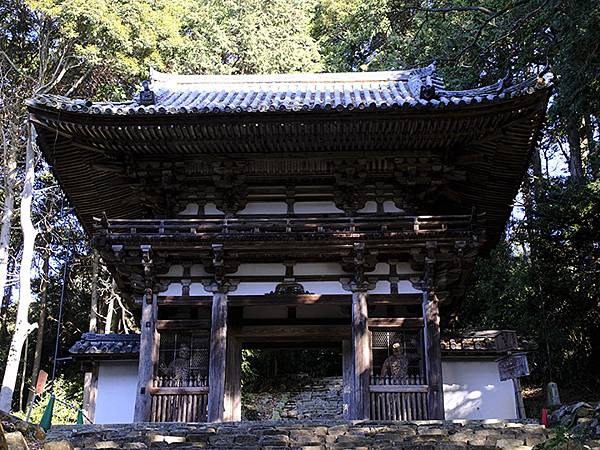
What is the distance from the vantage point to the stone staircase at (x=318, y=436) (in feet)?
22.8

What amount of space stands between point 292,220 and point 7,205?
10.6 metres

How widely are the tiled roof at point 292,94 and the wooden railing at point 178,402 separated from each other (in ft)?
13.6

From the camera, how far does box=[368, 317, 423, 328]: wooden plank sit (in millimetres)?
10375

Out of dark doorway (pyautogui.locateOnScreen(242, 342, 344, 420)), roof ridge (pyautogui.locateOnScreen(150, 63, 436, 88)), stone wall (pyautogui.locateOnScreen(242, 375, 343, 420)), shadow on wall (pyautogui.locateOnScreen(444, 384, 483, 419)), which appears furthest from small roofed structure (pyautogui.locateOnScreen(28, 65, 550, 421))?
dark doorway (pyautogui.locateOnScreen(242, 342, 344, 420))

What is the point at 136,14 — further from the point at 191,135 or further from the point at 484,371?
the point at 484,371

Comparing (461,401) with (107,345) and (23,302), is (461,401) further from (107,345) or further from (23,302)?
(23,302)

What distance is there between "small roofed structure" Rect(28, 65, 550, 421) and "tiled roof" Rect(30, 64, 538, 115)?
0.06 metres

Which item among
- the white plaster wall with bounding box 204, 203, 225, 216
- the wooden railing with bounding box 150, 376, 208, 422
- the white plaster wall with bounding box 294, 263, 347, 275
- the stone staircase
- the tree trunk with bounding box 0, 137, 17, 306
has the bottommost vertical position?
the stone staircase

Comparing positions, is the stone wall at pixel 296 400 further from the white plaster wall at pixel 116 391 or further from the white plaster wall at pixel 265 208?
the white plaster wall at pixel 265 208

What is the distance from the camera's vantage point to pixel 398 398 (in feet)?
32.7

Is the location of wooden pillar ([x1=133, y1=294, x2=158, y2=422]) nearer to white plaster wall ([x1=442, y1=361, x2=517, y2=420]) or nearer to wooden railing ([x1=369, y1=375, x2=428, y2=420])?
wooden railing ([x1=369, y1=375, x2=428, y2=420])

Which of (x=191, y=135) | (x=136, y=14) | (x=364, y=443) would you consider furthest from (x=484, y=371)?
(x=136, y=14)

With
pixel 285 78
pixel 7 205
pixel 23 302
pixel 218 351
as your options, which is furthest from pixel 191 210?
pixel 7 205

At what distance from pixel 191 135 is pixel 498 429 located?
610 centimetres
